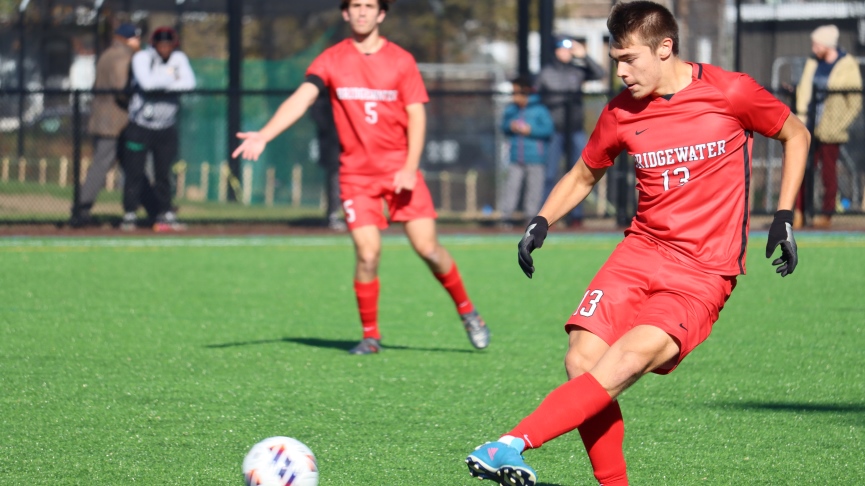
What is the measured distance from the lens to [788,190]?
4.45 metres

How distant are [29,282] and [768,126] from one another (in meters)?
7.52

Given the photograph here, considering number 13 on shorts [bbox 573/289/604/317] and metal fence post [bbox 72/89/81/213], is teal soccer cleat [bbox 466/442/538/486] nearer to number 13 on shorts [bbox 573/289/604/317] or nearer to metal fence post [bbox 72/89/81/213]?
number 13 on shorts [bbox 573/289/604/317]

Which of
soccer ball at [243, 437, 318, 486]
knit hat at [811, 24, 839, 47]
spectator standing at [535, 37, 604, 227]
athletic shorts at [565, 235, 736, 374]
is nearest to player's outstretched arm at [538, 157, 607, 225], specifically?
athletic shorts at [565, 235, 736, 374]

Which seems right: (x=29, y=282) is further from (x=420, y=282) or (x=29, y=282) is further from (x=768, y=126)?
(x=768, y=126)

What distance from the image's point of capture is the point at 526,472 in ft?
11.2

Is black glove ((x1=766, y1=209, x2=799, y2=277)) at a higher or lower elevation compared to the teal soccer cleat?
higher

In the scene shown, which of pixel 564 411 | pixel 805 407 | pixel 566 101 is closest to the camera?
pixel 564 411

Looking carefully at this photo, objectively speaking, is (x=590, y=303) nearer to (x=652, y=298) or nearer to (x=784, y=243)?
(x=652, y=298)

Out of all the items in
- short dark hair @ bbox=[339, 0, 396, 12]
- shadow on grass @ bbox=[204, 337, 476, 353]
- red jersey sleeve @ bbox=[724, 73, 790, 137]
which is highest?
short dark hair @ bbox=[339, 0, 396, 12]

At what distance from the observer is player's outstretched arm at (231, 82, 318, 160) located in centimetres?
588

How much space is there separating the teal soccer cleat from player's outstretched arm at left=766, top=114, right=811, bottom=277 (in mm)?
1363

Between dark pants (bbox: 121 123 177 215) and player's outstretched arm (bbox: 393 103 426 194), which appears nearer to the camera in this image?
player's outstretched arm (bbox: 393 103 426 194)

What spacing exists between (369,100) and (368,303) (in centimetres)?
119

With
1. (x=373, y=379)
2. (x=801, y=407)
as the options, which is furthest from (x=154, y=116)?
(x=801, y=407)
